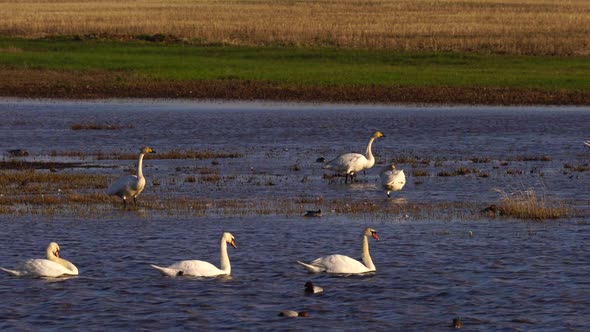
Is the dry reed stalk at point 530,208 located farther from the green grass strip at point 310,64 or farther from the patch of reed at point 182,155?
the green grass strip at point 310,64

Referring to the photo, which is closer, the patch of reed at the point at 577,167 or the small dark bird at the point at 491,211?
the small dark bird at the point at 491,211

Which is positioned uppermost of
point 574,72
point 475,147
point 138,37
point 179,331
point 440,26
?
point 440,26

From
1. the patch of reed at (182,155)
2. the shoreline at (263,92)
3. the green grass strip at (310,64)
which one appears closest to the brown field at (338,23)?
the green grass strip at (310,64)

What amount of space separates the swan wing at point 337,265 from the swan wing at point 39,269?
3.15m

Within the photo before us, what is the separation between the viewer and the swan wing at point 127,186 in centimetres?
2061

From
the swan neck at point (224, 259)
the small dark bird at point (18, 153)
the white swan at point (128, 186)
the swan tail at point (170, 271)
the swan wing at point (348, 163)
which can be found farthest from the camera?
the small dark bird at point (18, 153)

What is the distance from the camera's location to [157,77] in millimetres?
47031

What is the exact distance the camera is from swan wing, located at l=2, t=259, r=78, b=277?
15.1m

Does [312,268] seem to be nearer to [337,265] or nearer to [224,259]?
[337,265]

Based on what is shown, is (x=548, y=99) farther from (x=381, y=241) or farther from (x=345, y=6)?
(x=345, y=6)

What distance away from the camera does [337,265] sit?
15477 mm

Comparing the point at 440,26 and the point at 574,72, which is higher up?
the point at 440,26

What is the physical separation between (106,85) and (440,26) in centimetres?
2863

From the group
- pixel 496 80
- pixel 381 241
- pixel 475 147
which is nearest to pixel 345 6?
pixel 496 80
